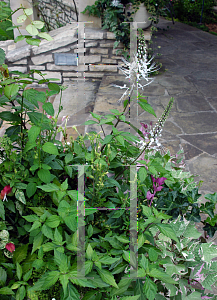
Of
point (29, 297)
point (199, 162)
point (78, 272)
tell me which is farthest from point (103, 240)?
point (199, 162)

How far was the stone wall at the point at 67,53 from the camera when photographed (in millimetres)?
3926

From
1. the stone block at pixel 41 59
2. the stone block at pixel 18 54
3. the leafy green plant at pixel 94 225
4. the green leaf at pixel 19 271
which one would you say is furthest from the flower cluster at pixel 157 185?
the stone block at pixel 18 54

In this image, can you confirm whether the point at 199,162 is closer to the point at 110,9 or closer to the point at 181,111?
the point at 181,111

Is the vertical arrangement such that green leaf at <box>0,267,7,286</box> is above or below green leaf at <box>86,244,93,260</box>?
below

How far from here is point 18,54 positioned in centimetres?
407

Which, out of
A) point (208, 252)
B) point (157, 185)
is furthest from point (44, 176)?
point (208, 252)

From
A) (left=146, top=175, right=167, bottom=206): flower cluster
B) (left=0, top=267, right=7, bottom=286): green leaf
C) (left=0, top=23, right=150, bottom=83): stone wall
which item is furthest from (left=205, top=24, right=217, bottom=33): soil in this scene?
(left=0, top=267, right=7, bottom=286): green leaf

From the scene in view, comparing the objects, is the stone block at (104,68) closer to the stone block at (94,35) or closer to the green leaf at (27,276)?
the stone block at (94,35)

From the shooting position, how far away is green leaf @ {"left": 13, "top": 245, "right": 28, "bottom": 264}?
1.01m

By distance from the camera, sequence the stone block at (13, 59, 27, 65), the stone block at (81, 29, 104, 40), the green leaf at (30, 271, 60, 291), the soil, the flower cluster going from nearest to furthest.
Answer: the green leaf at (30, 271, 60, 291) → the flower cluster → the stone block at (81, 29, 104, 40) → the stone block at (13, 59, 27, 65) → the soil

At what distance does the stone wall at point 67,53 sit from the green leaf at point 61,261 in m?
3.31

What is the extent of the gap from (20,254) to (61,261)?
241mm

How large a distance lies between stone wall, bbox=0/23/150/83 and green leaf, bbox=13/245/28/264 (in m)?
3.20

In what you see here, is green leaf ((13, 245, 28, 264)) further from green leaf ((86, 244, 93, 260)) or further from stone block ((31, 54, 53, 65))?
stone block ((31, 54, 53, 65))
